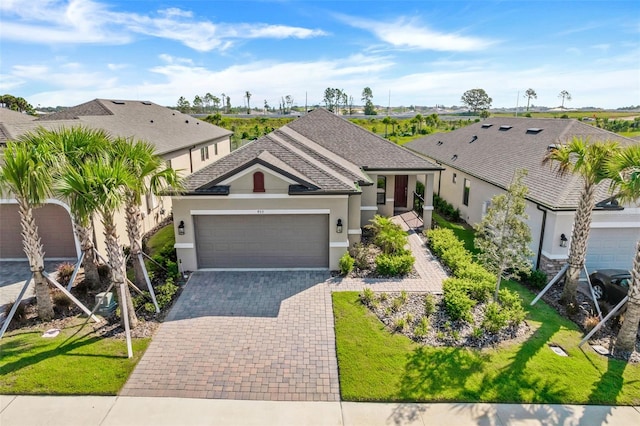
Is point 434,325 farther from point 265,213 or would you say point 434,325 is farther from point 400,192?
point 400,192

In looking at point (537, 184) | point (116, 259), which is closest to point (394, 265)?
point (537, 184)

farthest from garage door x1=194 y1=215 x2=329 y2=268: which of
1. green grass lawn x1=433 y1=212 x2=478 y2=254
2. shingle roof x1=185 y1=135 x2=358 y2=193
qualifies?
green grass lawn x1=433 y1=212 x2=478 y2=254

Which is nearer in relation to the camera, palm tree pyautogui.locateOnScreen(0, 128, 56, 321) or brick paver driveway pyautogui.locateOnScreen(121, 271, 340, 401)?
brick paver driveway pyautogui.locateOnScreen(121, 271, 340, 401)

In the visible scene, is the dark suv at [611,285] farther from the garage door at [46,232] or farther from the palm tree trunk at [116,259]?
the garage door at [46,232]

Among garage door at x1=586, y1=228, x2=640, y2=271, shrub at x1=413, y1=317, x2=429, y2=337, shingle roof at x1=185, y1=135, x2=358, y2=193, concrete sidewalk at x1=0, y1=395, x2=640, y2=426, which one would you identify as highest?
shingle roof at x1=185, y1=135, x2=358, y2=193

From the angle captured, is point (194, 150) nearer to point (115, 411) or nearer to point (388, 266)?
point (388, 266)

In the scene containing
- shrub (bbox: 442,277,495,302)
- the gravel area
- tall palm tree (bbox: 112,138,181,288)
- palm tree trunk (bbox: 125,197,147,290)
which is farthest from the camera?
shrub (bbox: 442,277,495,302)

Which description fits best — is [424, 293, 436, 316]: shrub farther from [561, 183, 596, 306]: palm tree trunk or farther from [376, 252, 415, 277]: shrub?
[561, 183, 596, 306]: palm tree trunk
